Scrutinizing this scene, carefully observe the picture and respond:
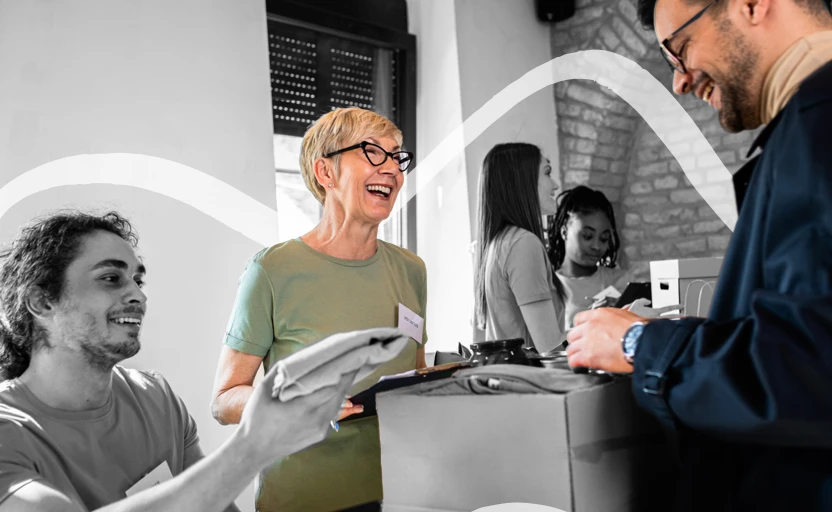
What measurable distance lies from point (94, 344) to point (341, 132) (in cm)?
67

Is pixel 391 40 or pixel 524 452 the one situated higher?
pixel 391 40

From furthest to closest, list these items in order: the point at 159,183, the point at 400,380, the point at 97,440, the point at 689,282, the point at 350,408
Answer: the point at 159,183, the point at 689,282, the point at 97,440, the point at 350,408, the point at 400,380

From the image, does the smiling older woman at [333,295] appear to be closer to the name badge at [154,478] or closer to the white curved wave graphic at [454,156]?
the name badge at [154,478]

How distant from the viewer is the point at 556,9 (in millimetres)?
4328

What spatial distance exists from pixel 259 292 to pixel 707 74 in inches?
35.7

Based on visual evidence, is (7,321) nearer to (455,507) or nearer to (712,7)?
(455,507)

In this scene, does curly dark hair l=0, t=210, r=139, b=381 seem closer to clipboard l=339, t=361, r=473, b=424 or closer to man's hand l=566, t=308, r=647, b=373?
clipboard l=339, t=361, r=473, b=424

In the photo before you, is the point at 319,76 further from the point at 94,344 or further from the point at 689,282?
the point at 94,344

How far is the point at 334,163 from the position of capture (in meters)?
1.60

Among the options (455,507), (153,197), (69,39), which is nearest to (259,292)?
(455,507)

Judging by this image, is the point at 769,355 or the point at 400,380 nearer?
the point at 769,355

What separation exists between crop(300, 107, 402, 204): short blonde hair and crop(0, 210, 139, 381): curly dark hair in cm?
51

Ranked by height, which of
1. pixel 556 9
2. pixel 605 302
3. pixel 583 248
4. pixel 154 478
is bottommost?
pixel 154 478

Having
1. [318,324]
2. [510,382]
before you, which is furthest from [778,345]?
[318,324]
